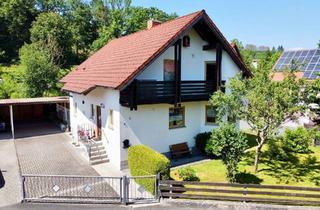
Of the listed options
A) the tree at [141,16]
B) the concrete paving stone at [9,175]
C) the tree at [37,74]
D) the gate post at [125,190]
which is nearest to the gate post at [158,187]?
the gate post at [125,190]

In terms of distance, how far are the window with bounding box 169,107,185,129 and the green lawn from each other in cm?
→ 288

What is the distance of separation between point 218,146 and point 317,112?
19.3ft

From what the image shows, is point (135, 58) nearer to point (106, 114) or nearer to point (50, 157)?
point (106, 114)

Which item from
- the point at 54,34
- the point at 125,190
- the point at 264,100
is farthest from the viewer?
the point at 54,34

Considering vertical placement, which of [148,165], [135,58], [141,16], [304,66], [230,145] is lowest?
[148,165]

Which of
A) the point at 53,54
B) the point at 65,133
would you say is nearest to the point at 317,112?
the point at 65,133

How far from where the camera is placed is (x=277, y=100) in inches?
486

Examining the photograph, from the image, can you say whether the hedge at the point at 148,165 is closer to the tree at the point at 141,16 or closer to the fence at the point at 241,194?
the fence at the point at 241,194

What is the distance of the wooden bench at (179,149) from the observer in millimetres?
16547

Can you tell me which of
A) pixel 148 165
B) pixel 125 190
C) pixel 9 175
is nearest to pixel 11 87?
pixel 9 175

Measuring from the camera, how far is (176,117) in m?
17.0

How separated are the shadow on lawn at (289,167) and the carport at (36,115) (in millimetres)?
16589

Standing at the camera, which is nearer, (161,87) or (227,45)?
(161,87)

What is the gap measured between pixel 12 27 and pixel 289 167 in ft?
172
